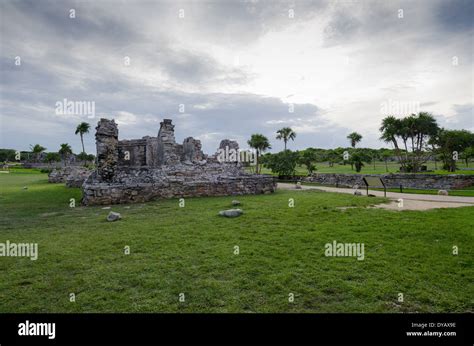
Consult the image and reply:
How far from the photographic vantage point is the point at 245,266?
5.41 metres

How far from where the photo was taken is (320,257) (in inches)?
233

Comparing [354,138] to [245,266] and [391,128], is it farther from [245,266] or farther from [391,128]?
[245,266]

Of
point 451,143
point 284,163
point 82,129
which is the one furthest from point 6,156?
point 451,143

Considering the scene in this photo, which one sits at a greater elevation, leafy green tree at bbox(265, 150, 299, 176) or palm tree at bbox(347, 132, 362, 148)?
palm tree at bbox(347, 132, 362, 148)

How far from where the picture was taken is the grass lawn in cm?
411

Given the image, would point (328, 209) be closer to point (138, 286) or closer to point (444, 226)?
point (444, 226)

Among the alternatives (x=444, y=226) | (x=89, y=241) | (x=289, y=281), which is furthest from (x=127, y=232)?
(x=444, y=226)

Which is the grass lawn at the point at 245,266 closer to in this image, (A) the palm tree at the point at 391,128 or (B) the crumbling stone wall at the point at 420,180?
(B) the crumbling stone wall at the point at 420,180

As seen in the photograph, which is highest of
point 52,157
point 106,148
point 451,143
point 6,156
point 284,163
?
point 6,156

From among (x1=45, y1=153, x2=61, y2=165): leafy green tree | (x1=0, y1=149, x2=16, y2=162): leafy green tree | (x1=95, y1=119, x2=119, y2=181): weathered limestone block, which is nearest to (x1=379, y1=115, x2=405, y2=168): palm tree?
(x1=95, y1=119, x2=119, y2=181): weathered limestone block

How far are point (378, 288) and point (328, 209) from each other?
693 cm

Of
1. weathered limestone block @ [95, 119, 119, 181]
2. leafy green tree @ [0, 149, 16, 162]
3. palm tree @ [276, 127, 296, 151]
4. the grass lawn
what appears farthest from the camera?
leafy green tree @ [0, 149, 16, 162]

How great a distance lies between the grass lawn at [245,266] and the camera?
4105 mm

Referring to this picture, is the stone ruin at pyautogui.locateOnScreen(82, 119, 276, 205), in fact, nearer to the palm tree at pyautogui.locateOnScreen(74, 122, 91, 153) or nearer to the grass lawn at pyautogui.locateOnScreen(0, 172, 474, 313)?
the grass lawn at pyautogui.locateOnScreen(0, 172, 474, 313)
